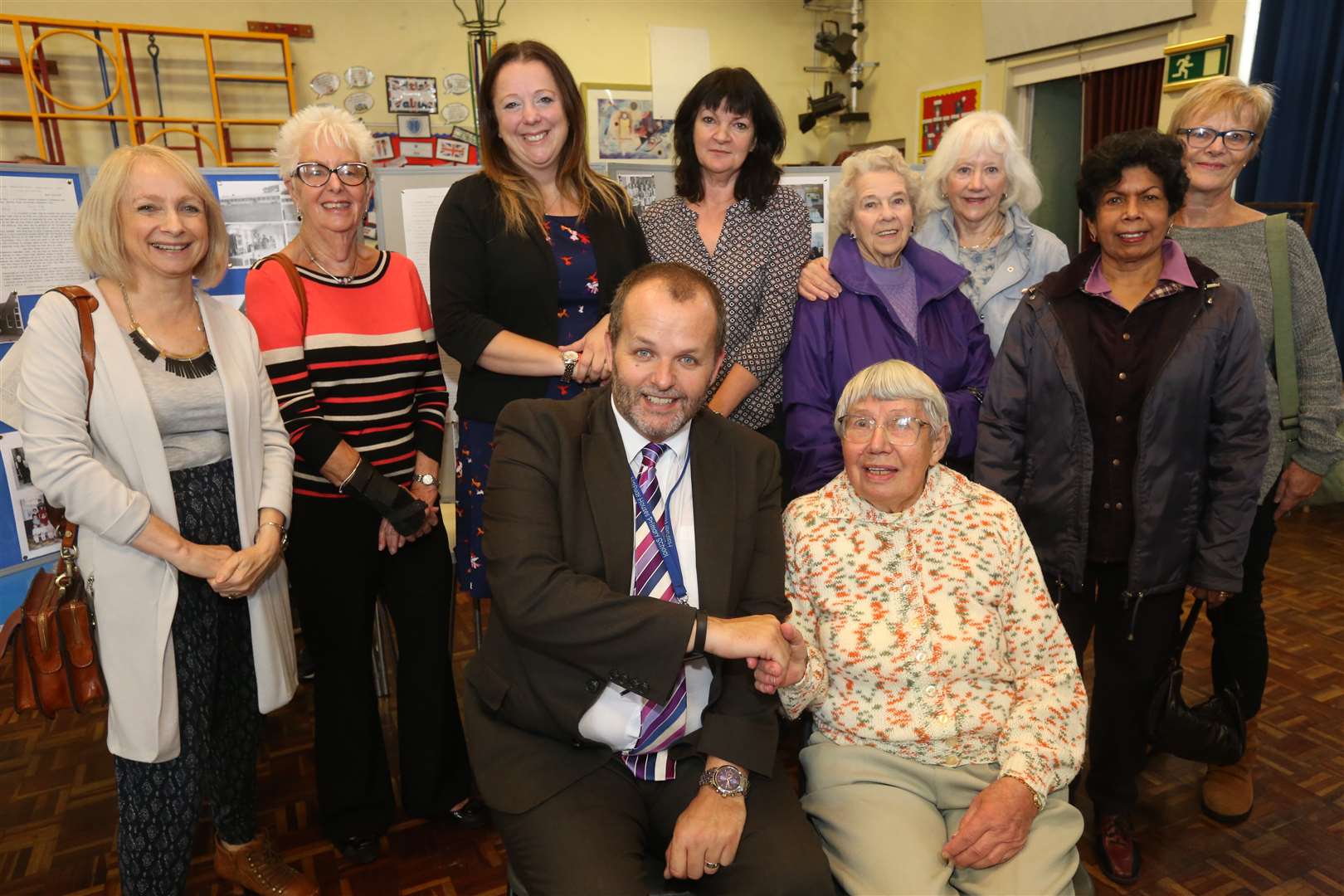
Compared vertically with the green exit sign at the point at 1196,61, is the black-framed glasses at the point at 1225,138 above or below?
below

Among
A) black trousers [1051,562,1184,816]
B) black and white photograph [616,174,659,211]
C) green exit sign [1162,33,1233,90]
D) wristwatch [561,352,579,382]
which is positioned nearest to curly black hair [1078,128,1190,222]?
black trousers [1051,562,1184,816]

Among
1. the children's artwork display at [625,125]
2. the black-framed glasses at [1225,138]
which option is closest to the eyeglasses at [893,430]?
the black-framed glasses at [1225,138]

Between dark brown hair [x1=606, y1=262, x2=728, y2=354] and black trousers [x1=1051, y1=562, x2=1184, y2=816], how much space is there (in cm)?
126

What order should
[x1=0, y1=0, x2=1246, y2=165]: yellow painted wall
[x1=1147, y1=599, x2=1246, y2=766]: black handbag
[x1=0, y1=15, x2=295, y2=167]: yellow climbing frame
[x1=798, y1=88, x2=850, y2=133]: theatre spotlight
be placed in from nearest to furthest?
[x1=1147, y1=599, x2=1246, y2=766]: black handbag → [x1=0, y1=15, x2=295, y2=167]: yellow climbing frame → [x1=0, y1=0, x2=1246, y2=165]: yellow painted wall → [x1=798, y1=88, x2=850, y2=133]: theatre spotlight


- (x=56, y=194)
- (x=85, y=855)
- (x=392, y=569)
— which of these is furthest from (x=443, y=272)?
(x=85, y=855)

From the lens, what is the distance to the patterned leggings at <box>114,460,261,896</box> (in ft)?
6.17

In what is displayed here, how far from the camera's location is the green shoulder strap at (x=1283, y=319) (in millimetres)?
2266

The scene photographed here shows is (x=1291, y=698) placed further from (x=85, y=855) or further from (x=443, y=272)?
(x=85, y=855)

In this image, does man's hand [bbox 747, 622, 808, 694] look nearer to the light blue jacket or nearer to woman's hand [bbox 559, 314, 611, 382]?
woman's hand [bbox 559, 314, 611, 382]

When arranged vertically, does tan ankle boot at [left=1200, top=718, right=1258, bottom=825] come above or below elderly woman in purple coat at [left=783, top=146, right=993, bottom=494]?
below

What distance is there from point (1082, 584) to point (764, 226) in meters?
1.29

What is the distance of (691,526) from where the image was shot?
1655mm

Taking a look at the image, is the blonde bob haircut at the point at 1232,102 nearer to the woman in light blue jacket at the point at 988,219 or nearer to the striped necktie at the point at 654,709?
the woman in light blue jacket at the point at 988,219

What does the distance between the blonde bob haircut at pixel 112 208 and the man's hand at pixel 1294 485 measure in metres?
2.87
